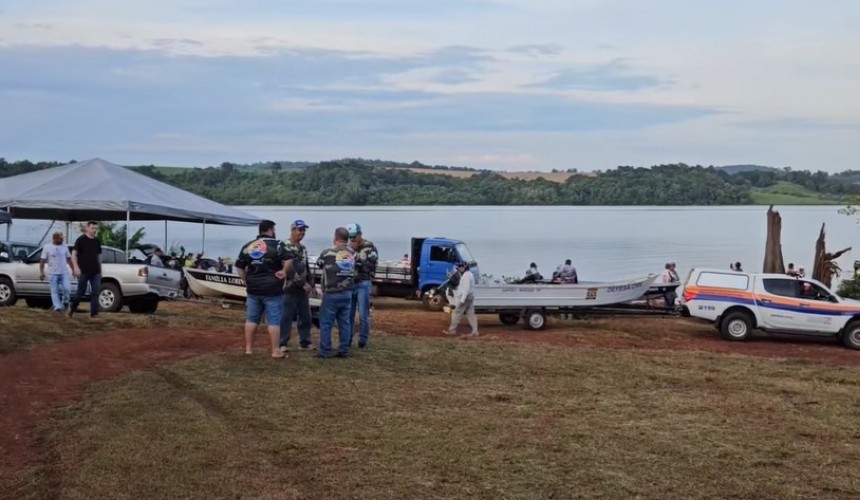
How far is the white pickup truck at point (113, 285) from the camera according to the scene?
66.6 ft

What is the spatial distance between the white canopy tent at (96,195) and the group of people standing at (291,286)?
1049cm

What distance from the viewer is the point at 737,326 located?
22.2 m

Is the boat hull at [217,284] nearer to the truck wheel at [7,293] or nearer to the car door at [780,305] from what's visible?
the truck wheel at [7,293]

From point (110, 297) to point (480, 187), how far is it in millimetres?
85299

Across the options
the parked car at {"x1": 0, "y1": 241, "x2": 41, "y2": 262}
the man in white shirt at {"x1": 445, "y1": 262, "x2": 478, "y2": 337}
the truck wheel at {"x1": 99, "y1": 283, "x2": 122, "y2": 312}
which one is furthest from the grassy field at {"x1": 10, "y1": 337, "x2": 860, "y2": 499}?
the parked car at {"x1": 0, "y1": 241, "x2": 41, "y2": 262}

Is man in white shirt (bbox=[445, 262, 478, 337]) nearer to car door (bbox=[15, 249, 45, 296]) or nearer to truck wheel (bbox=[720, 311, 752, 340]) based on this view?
truck wheel (bbox=[720, 311, 752, 340])

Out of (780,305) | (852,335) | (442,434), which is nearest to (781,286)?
(780,305)

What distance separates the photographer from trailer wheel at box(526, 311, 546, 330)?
76.5 ft

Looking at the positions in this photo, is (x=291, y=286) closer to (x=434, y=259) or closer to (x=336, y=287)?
(x=336, y=287)

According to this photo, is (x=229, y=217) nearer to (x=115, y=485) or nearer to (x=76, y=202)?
(x=76, y=202)

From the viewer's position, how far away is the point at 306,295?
1406cm

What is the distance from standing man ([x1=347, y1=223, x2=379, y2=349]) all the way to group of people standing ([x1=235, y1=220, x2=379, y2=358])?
952mm

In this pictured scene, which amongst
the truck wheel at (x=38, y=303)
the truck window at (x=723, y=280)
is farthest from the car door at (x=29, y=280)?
the truck window at (x=723, y=280)

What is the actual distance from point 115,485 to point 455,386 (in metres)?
5.50
